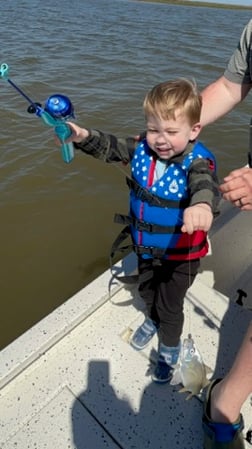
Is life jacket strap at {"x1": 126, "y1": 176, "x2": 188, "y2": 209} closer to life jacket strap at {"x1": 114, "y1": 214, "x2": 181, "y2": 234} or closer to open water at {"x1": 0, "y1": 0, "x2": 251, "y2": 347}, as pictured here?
life jacket strap at {"x1": 114, "y1": 214, "x2": 181, "y2": 234}

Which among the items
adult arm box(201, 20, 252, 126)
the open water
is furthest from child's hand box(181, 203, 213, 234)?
the open water

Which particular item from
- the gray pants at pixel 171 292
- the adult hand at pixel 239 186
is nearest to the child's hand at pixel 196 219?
the adult hand at pixel 239 186

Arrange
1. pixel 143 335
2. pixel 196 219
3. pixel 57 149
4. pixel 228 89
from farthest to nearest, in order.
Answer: pixel 57 149, pixel 228 89, pixel 143 335, pixel 196 219

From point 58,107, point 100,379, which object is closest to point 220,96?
point 58,107

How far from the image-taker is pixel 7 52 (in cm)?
1023

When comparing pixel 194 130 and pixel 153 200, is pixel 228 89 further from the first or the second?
pixel 153 200

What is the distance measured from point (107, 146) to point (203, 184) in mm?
686

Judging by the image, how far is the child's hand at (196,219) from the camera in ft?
5.35

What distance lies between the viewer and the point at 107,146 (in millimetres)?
2320

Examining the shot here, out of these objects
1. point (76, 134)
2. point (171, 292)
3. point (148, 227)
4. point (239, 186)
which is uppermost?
point (76, 134)

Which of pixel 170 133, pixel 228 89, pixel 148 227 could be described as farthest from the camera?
Answer: pixel 228 89

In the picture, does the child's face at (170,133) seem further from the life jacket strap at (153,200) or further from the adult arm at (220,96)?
the adult arm at (220,96)

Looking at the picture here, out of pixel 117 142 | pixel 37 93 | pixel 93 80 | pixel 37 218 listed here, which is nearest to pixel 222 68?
pixel 93 80

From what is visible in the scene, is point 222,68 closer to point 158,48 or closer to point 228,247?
point 158,48
